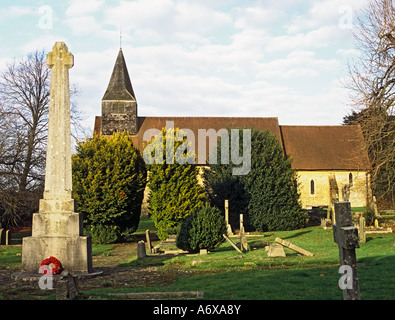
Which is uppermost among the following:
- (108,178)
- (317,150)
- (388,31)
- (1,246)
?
(388,31)

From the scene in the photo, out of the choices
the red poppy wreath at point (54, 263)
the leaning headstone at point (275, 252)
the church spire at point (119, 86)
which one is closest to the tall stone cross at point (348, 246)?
the red poppy wreath at point (54, 263)

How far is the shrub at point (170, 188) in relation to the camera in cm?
2491

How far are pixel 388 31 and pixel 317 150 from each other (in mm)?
23826

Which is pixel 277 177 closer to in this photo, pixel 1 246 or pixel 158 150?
pixel 158 150

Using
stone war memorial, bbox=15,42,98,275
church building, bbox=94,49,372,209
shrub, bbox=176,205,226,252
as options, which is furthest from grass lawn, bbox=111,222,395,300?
church building, bbox=94,49,372,209

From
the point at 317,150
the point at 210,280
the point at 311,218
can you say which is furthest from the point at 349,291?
the point at 317,150

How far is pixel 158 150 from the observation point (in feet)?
81.5

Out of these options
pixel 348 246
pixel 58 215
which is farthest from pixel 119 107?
pixel 348 246

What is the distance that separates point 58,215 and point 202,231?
6.52 metres

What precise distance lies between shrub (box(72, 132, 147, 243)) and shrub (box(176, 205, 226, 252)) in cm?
729

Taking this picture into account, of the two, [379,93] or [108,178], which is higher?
[379,93]

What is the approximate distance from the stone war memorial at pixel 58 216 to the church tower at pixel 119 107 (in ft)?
106
